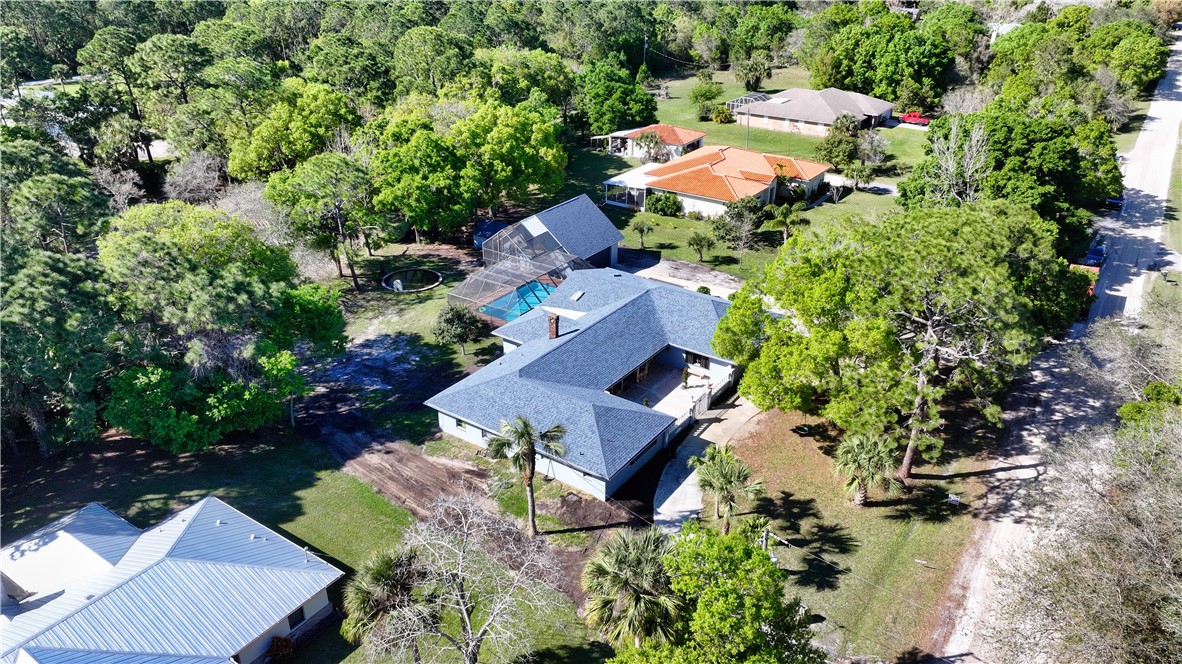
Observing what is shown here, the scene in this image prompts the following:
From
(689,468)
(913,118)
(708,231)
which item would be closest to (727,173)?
(708,231)

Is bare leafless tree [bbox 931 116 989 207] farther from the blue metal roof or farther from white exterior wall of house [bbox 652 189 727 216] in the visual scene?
the blue metal roof

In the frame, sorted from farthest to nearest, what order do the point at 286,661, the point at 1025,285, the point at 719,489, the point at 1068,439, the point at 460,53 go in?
the point at 460,53 < the point at 1025,285 < the point at 1068,439 < the point at 719,489 < the point at 286,661

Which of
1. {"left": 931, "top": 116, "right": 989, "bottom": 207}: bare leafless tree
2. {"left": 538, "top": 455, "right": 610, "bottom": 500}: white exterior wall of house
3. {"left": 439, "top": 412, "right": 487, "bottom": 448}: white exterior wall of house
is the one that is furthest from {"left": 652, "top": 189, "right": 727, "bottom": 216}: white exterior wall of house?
{"left": 538, "top": 455, "right": 610, "bottom": 500}: white exterior wall of house

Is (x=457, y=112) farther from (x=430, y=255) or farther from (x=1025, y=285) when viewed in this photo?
(x=1025, y=285)

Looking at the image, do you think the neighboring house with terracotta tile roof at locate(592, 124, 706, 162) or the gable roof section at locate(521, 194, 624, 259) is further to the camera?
the neighboring house with terracotta tile roof at locate(592, 124, 706, 162)

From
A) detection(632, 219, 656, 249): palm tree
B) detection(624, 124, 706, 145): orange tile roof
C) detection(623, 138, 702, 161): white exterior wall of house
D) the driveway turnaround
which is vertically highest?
detection(624, 124, 706, 145): orange tile roof

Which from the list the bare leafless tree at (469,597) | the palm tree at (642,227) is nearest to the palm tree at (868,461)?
the bare leafless tree at (469,597)

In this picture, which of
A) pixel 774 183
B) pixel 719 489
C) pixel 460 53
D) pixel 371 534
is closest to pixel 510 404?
pixel 371 534
